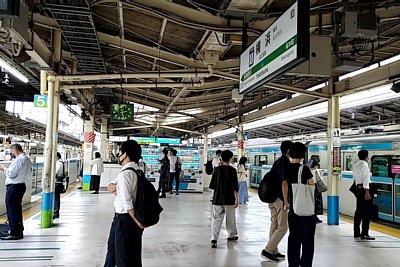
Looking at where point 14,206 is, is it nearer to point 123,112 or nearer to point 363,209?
point 363,209

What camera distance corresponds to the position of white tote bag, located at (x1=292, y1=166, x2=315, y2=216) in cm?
439

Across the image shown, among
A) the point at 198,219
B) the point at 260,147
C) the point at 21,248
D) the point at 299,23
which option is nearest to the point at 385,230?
the point at 198,219

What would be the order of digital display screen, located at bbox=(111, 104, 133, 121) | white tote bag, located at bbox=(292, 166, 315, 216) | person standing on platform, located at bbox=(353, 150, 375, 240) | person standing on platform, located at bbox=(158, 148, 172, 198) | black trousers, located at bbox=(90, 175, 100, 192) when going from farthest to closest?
black trousers, located at bbox=(90, 175, 100, 192) → person standing on platform, located at bbox=(158, 148, 172, 198) → digital display screen, located at bbox=(111, 104, 133, 121) → person standing on platform, located at bbox=(353, 150, 375, 240) → white tote bag, located at bbox=(292, 166, 315, 216)

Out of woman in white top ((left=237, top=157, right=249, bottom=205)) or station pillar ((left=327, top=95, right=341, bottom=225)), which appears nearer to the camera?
station pillar ((left=327, top=95, right=341, bottom=225))

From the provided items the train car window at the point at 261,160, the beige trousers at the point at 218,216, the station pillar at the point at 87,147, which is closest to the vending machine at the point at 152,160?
the station pillar at the point at 87,147

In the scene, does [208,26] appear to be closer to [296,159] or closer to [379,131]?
[296,159]

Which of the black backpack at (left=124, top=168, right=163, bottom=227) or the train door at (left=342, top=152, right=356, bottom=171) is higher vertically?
the train door at (left=342, top=152, right=356, bottom=171)

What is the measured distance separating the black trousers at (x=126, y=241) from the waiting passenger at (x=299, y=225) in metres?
1.90

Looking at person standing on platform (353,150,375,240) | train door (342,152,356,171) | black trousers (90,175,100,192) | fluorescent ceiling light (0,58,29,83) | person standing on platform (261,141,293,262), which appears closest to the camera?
person standing on platform (261,141,293,262)

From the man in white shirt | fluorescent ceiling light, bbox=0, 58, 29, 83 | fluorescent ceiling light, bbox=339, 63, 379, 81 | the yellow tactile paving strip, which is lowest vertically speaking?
the yellow tactile paving strip

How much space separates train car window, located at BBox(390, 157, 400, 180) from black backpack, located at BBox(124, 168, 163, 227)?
7250mm

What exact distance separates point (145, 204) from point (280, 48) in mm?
1934

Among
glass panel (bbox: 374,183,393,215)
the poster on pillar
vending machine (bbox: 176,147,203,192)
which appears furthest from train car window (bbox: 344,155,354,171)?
vending machine (bbox: 176,147,203,192)

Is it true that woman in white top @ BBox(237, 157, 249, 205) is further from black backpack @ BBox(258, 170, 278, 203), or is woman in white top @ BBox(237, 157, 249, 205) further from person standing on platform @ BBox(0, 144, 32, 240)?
person standing on platform @ BBox(0, 144, 32, 240)
